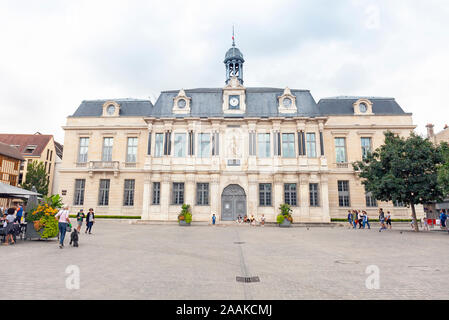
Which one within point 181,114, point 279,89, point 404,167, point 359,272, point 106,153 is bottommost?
point 359,272

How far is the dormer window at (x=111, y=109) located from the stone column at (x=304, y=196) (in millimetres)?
23367

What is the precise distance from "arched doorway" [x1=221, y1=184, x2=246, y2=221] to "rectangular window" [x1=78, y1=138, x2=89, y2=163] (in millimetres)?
17739

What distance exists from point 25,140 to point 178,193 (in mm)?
39291

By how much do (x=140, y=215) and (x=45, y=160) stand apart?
30.3 meters

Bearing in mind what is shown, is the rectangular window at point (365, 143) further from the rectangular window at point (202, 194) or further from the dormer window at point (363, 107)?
the rectangular window at point (202, 194)

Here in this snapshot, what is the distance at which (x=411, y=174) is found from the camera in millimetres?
21500

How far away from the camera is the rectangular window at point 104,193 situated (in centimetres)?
3247

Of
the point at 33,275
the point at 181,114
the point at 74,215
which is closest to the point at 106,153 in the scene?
the point at 74,215

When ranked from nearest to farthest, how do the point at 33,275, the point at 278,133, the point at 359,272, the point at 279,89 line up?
the point at 33,275 < the point at 359,272 < the point at 278,133 < the point at 279,89

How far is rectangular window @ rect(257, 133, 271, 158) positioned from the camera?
31.1 meters

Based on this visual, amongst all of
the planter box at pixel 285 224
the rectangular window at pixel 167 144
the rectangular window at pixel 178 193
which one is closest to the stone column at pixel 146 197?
the rectangular window at pixel 178 193

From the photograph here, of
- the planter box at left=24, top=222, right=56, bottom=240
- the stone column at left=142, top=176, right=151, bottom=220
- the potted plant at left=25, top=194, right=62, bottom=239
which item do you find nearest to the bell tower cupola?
the stone column at left=142, top=176, right=151, bottom=220

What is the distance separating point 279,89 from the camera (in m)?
33.6
